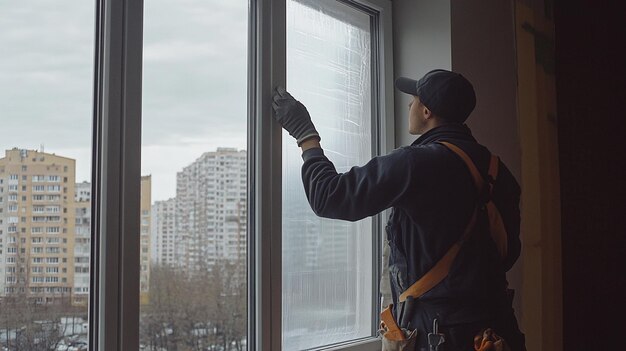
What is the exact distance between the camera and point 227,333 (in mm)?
1974

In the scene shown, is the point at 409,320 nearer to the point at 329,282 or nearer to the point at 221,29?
the point at 329,282

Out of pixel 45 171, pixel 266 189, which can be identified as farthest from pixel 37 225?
pixel 266 189

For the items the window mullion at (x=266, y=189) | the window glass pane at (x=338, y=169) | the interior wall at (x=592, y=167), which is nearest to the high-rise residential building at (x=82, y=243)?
the window mullion at (x=266, y=189)

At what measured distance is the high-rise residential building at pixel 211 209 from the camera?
6.13 ft

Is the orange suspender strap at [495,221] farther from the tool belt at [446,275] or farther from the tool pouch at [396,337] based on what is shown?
the tool pouch at [396,337]

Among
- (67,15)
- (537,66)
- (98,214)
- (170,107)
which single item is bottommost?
(98,214)

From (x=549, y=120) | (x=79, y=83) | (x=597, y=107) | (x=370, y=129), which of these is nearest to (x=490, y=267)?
(x=370, y=129)

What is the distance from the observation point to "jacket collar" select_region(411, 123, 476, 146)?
6.28 feet

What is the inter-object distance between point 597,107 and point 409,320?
1.97 metres

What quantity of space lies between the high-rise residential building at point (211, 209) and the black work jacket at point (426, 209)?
24 centimetres

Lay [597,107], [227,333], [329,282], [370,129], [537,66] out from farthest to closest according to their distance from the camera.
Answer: [597,107] < [537,66] < [370,129] < [329,282] < [227,333]

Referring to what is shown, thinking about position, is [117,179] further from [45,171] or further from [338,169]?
[338,169]

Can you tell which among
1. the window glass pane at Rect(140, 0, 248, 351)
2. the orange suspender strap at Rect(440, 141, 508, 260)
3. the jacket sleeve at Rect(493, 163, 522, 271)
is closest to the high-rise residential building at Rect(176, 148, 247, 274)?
the window glass pane at Rect(140, 0, 248, 351)

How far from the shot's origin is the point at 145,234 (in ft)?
5.82
